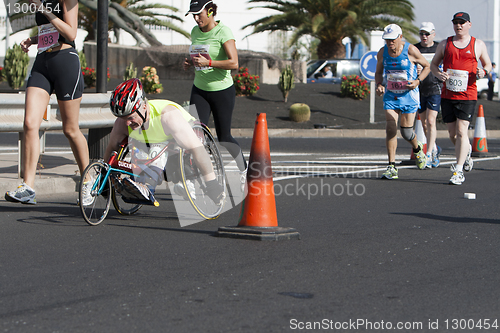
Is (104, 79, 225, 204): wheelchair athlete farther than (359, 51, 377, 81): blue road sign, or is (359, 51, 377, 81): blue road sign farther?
(359, 51, 377, 81): blue road sign

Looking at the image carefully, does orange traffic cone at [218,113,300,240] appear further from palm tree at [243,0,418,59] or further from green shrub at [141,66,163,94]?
palm tree at [243,0,418,59]

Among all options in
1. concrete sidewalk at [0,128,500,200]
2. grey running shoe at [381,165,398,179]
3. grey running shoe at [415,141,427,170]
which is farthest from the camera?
grey running shoe at [415,141,427,170]

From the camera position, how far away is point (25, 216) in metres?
5.97

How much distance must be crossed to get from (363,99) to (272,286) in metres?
22.4

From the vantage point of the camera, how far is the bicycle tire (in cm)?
579

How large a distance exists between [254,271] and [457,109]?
18.0 feet

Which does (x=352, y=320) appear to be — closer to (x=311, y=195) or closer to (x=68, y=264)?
(x=68, y=264)

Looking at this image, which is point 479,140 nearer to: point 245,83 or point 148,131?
point 148,131

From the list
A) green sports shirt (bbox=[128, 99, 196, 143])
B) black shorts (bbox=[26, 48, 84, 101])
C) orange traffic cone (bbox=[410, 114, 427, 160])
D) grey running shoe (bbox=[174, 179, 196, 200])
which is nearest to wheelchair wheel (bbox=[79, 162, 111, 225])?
green sports shirt (bbox=[128, 99, 196, 143])

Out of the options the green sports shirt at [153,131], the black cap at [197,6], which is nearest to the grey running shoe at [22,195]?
the green sports shirt at [153,131]

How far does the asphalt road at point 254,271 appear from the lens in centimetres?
326

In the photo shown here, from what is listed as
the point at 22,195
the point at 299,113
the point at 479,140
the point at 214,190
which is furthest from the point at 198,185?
the point at 299,113

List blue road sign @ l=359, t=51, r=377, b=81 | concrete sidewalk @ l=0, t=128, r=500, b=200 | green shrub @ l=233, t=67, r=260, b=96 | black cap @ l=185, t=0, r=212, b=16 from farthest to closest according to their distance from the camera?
green shrub @ l=233, t=67, r=260, b=96 < blue road sign @ l=359, t=51, r=377, b=81 < concrete sidewalk @ l=0, t=128, r=500, b=200 < black cap @ l=185, t=0, r=212, b=16

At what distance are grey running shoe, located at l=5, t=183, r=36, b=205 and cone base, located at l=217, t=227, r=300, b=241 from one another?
185 cm
